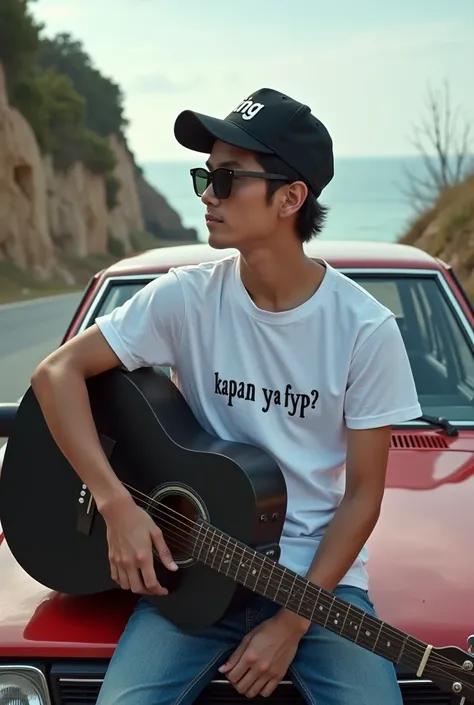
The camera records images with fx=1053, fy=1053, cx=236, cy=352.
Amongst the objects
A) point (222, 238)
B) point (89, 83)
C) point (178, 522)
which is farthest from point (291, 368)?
point (89, 83)

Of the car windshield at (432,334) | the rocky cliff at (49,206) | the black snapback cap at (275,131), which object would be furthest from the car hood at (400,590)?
the rocky cliff at (49,206)

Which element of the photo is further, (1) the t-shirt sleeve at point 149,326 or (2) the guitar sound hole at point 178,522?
(1) the t-shirt sleeve at point 149,326

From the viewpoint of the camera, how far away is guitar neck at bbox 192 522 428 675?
206 centimetres

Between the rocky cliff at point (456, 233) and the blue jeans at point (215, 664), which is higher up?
the blue jeans at point (215, 664)

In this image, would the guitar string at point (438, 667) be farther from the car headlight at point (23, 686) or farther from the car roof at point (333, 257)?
the car roof at point (333, 257)

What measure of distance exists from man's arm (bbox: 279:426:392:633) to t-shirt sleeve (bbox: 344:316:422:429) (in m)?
0.03

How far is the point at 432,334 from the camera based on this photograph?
3.66 meters

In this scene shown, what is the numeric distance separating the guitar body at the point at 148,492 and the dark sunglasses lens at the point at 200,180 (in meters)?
0.43

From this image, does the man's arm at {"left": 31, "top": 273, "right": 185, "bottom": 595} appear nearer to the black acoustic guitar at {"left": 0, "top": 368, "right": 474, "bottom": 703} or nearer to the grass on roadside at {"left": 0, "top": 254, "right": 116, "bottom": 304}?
the black acoustic guitar at {"left": 0, "top": 368, "right": 474, "bottom": 703}

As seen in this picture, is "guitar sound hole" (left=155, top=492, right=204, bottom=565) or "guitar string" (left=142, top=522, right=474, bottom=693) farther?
"guitar sound hole" (left=155, top=492, right=204, bottom=565)

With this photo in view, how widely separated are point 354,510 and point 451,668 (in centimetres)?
38

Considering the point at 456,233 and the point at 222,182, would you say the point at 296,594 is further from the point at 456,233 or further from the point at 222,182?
the point at 456,233

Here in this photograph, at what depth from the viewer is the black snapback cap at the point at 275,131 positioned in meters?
2.26

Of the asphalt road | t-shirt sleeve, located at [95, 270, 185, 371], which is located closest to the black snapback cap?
t-shirt sleeve, located at [95, 270, 185, 371]
